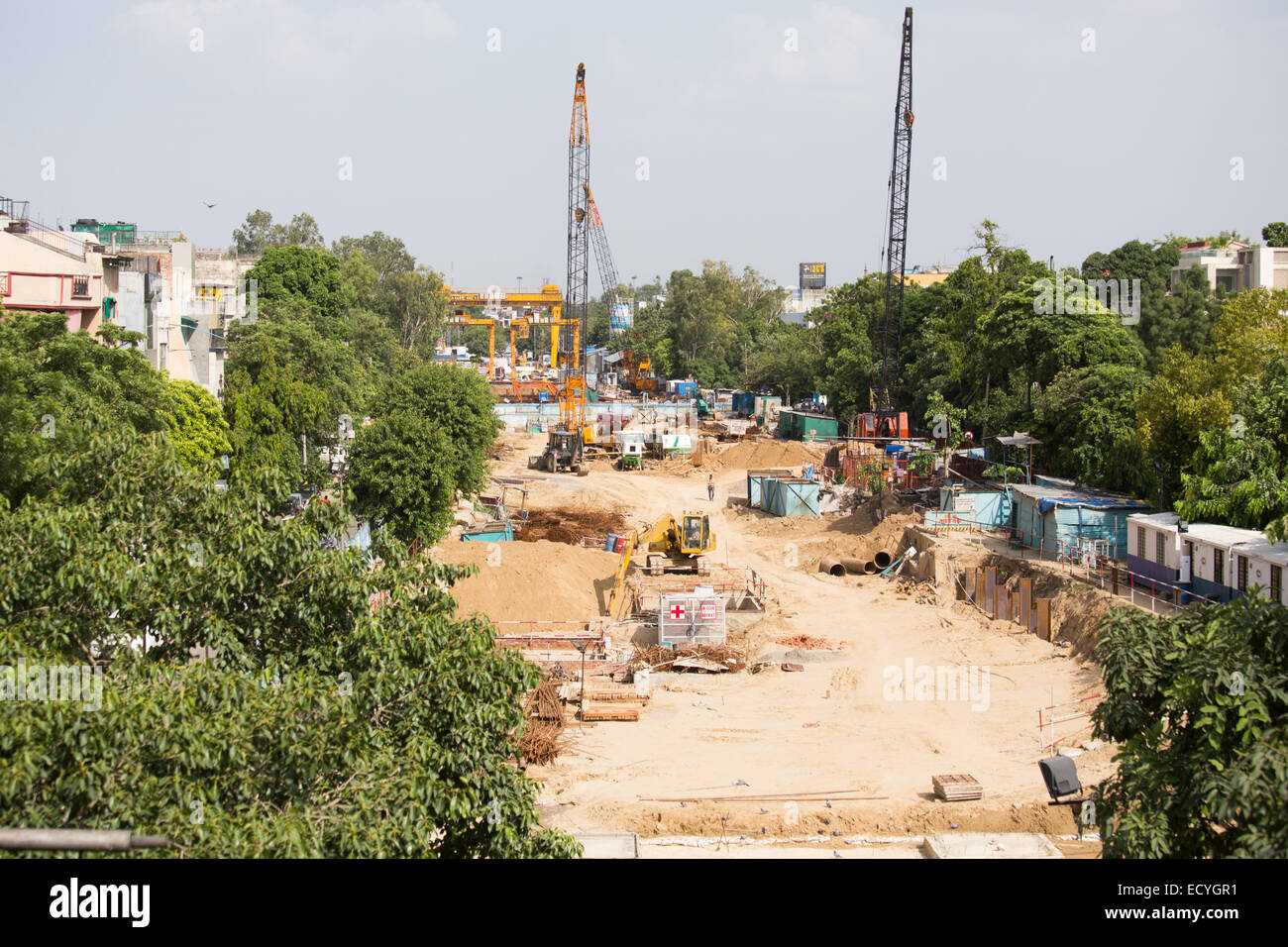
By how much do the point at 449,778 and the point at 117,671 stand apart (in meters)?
3.13

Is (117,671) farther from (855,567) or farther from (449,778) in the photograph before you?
(855,567)

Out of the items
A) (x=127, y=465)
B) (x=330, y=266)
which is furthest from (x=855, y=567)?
(x=330, y=266)

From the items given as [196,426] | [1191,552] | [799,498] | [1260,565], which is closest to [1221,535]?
[1191,552]

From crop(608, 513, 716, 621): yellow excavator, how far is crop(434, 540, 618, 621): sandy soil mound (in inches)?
32.5

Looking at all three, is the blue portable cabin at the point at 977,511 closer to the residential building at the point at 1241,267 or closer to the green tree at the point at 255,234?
the residential building at the point at 1241,267

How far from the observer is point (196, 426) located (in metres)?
30.5

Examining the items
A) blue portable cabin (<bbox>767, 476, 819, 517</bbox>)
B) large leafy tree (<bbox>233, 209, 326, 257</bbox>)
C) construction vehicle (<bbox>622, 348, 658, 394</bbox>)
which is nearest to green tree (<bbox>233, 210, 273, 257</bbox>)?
large leafy tree (<bbox>233, 209, 326, 257</bbox>)

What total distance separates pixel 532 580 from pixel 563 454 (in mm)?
31035

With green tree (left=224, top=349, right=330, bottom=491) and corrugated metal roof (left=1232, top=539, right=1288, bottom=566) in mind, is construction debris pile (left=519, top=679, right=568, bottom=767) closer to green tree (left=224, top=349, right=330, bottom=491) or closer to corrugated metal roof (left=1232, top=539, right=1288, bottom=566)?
corrugated metal roof (left=1232, top=539, right=1288, bottom=566)

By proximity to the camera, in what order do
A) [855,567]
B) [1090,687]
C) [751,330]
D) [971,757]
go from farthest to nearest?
1. [751,330]
2. [855,567]
3. [1090,687]
4. [971,757]

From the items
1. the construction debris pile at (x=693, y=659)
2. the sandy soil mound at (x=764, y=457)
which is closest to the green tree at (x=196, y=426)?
the construction debris pile at (x=693, y=659)

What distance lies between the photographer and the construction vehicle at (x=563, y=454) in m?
59.7

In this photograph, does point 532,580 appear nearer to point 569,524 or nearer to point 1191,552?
point 569,524

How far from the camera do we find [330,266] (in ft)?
239
